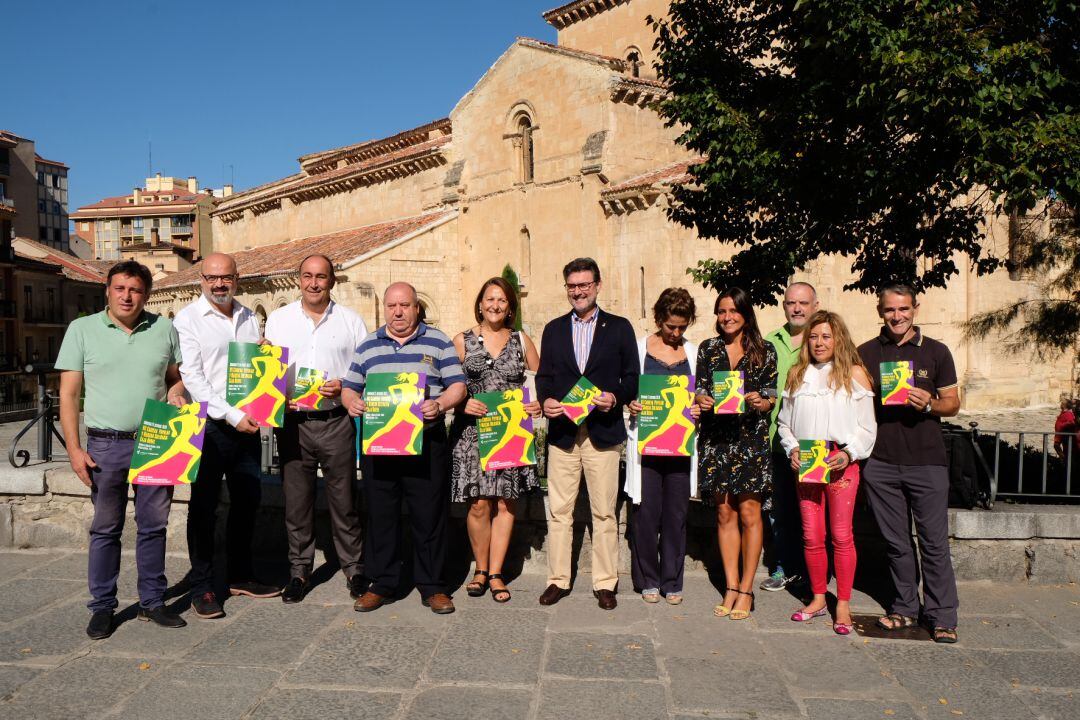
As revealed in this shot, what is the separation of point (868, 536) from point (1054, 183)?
3013 mm

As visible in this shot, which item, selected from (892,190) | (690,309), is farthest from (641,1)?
(690,309)

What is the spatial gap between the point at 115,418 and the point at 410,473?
5.90 ft

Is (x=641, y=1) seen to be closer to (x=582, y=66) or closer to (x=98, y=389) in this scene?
(x=582, y=66)

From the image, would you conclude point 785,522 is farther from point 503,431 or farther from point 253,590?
point 253,590

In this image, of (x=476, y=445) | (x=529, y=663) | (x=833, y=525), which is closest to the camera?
(x=529, y=663)

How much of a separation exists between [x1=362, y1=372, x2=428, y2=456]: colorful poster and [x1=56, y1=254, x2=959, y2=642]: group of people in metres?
0.11

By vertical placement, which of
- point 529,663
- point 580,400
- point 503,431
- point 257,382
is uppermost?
point 257,382

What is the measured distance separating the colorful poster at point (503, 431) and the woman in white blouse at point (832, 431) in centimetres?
167

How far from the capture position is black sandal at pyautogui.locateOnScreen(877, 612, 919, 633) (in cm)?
482

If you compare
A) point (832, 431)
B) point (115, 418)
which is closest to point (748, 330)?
point (832, 431)

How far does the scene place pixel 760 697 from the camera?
13.0 ft

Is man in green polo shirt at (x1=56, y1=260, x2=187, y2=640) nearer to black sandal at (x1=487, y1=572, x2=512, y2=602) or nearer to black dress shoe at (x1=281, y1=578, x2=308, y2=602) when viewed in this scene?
black dress shoe at (x1=281, y1=578, x2=308, y2=602)

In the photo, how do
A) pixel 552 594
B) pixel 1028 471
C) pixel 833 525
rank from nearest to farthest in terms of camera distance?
1. pixel 833 525
2. pixel 552 594
3. pixel 1028 471

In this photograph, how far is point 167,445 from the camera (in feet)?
15.7
